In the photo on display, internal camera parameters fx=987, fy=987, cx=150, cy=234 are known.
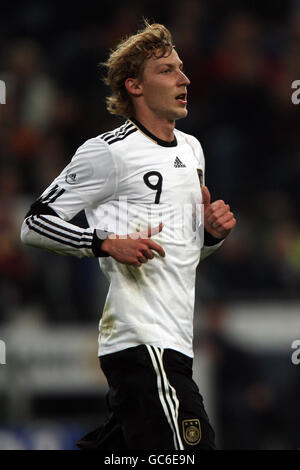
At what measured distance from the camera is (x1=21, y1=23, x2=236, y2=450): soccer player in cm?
429

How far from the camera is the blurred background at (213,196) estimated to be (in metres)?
8.66

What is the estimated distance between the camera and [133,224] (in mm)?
4512

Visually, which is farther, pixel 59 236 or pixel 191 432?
pixel 59 236

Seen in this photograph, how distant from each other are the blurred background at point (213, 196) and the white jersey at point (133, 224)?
11.9 ft

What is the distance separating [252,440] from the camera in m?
8.56

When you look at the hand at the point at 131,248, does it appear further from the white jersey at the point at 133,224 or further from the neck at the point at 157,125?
the neck at the point at 157,125

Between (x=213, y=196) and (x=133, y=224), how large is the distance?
5077 millimetres

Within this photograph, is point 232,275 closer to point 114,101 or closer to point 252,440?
point 252,440

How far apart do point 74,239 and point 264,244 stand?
19.4 ft

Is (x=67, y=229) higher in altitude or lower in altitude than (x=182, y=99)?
lower

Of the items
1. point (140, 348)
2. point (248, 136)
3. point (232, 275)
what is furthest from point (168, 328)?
point (248, 136)
